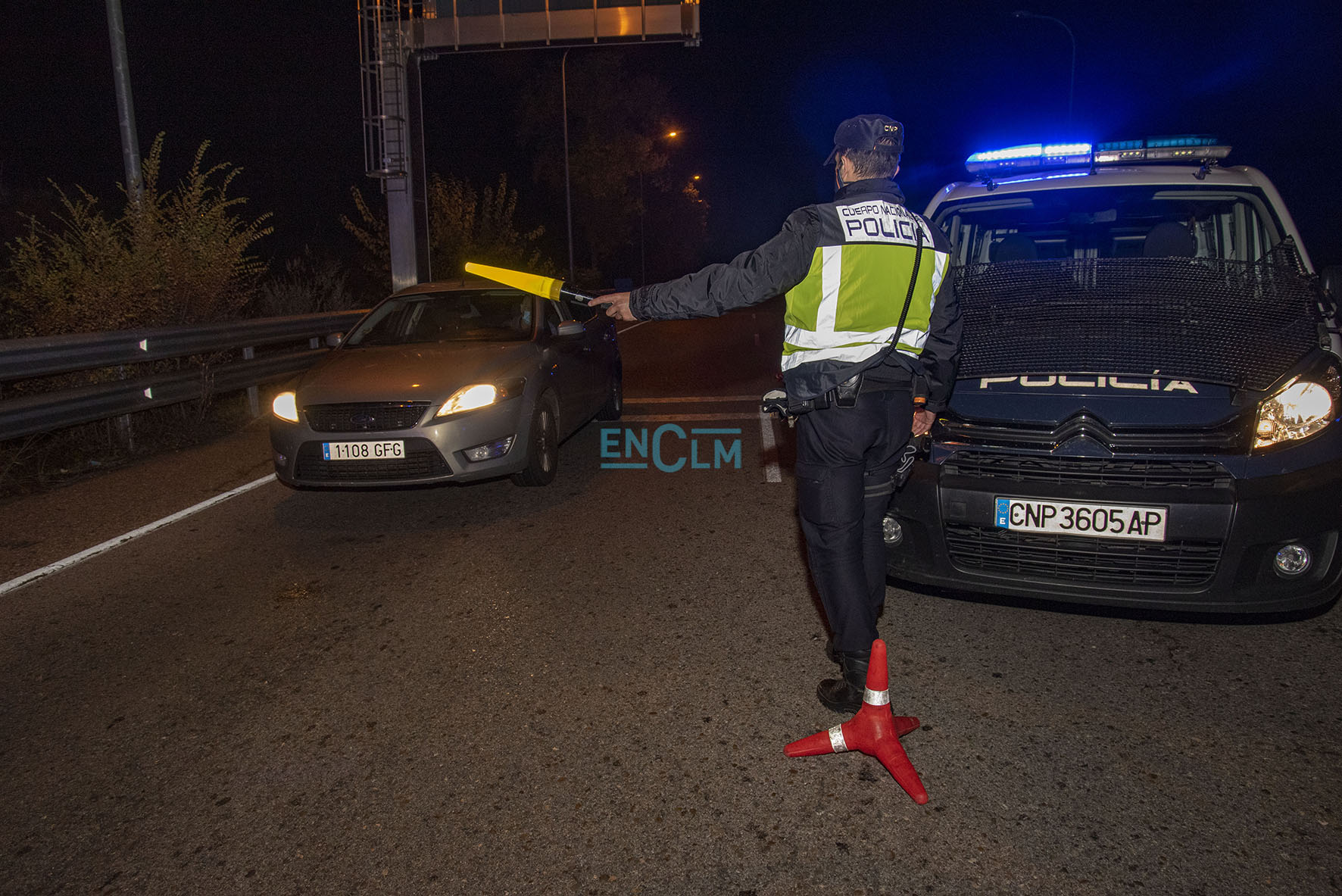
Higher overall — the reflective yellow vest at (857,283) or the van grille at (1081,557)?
the reflective yellow vest at (857,283)

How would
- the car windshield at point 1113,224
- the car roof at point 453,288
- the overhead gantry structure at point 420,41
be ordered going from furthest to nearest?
the overhead gantry structure at point 420,41 < the car roof at point 453,288 < the car windshield at point 1113,224

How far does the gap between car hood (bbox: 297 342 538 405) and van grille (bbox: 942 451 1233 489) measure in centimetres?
357

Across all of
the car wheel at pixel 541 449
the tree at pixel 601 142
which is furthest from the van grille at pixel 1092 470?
the tree at pixel 601 142

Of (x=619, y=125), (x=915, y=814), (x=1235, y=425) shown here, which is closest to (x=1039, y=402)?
(x=1235, y=425)

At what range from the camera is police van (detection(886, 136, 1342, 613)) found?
3684 mm

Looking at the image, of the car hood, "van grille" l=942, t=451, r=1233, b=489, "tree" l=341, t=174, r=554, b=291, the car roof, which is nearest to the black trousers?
"van grille" l=942, t=451, r=1233, b=489

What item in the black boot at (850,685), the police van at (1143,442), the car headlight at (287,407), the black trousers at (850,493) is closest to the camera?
the black trousers at (850,493)

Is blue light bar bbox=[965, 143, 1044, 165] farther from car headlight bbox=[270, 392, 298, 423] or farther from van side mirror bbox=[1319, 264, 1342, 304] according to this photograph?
car headlight bbox=[270, 392, 298, 423]

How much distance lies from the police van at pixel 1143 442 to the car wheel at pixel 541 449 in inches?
124

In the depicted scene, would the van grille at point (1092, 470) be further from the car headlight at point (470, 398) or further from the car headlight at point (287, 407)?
the car headlight at point (287, 407)

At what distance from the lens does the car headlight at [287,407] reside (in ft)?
21.4

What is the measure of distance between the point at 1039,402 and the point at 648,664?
1.92 m

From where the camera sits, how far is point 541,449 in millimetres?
7125

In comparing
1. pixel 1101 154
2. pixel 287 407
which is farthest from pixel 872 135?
pixel 287 407
